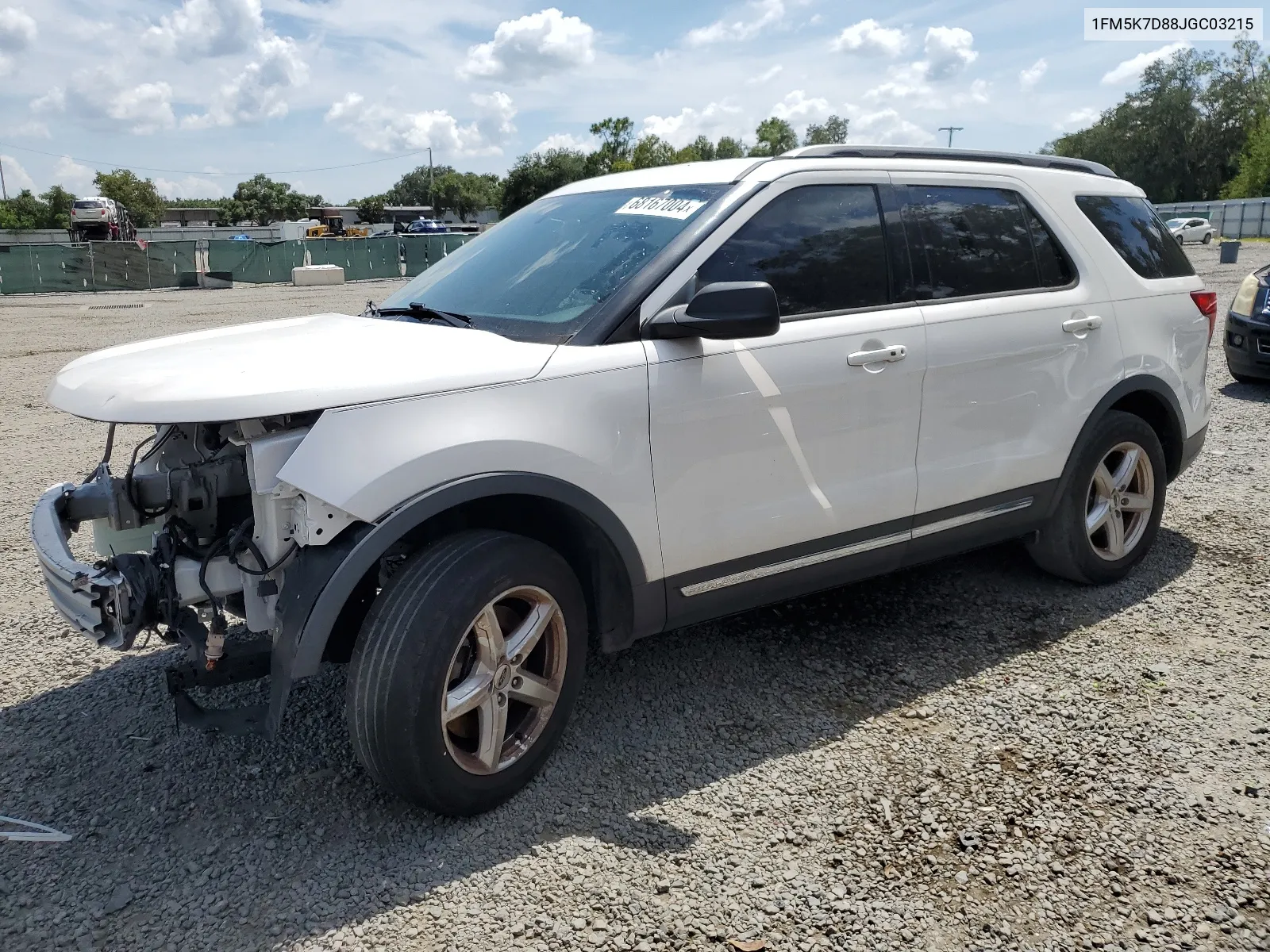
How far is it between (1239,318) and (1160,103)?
83388 millimetres

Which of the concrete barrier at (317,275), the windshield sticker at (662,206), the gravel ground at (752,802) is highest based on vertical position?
the concrete barrier at (317,275)

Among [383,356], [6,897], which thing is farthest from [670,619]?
[6,897]

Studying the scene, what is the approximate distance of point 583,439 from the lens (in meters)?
3.03

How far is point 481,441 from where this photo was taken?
2846 mm

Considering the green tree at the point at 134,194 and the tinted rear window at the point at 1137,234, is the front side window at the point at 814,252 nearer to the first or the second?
the tinted rear window at the point at 1137,234

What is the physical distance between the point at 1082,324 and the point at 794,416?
1759mm

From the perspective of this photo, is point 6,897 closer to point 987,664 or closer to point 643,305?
point 643,305

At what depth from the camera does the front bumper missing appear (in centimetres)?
273

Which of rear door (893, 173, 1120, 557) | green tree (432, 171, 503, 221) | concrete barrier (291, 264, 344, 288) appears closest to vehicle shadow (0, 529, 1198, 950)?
rear door (893, 173, 1120, 557)

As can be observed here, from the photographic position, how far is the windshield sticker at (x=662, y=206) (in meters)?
3.51

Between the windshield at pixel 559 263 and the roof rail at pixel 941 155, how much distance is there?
51cm

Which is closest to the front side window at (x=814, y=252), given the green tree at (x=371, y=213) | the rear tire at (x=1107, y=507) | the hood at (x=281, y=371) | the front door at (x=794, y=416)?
the front door at (x=794, y=416)

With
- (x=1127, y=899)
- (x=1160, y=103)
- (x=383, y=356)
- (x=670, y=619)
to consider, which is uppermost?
(x=1160, y=103)

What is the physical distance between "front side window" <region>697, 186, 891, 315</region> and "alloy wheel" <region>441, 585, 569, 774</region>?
4.11ft
